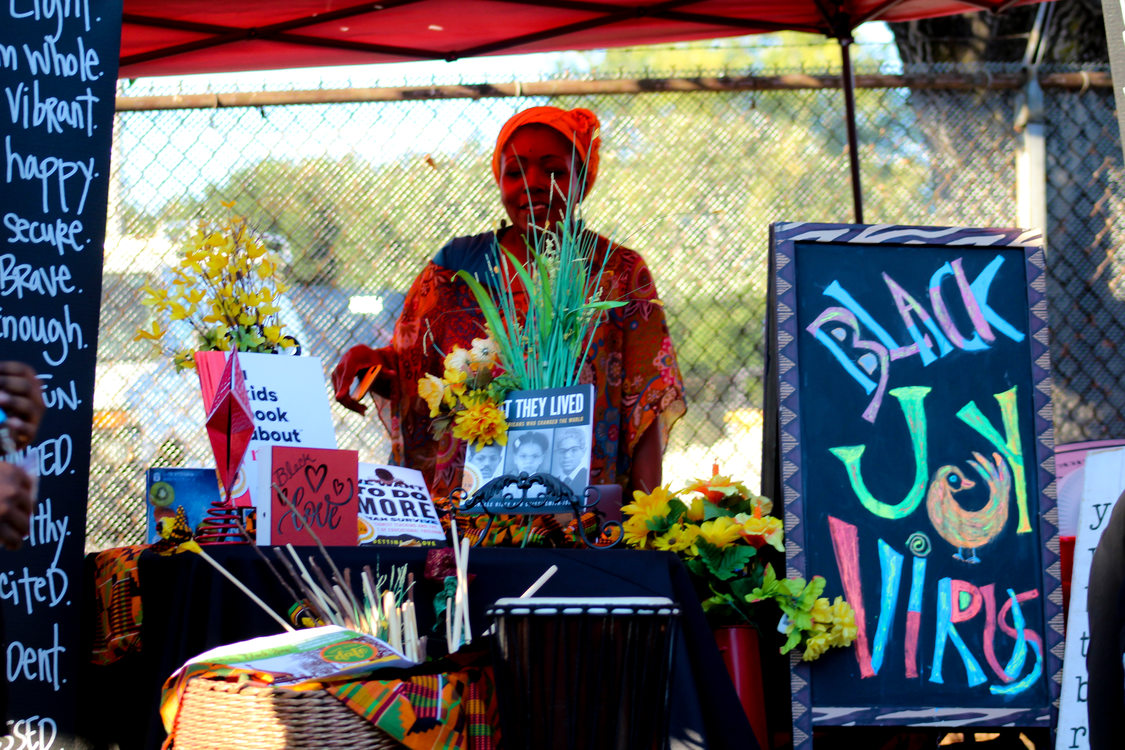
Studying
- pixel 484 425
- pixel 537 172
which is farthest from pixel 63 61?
pixel 537 172

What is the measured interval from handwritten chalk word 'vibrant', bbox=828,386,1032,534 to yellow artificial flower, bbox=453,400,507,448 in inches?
30.3

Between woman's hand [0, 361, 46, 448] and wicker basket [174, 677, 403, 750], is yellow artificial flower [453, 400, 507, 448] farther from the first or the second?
woman's hand [0, 361, 46, 448]

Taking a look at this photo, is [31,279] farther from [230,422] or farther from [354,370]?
[354,370]

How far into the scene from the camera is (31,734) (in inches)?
86.0

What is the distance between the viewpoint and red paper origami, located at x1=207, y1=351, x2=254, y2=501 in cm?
236

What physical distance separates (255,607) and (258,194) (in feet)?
9.51

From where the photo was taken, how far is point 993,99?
4953mm

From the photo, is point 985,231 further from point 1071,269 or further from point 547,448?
point 1071,269

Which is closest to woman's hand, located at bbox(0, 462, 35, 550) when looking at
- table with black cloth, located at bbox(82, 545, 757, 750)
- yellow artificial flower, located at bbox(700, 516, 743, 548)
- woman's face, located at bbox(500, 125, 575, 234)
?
table with black cloth, located at bbox(82, 545, 757, 750)

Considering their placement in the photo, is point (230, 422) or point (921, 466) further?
point (921, 466)

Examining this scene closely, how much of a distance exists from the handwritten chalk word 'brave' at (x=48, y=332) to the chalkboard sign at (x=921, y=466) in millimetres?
1555

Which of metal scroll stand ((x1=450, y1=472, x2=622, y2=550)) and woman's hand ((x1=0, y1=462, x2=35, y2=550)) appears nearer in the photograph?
woman's hand ((x1=0, y1=462, x2=35, y2=550))

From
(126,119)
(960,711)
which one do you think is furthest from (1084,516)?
(126,119)

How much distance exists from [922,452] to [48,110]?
81.5 inches
